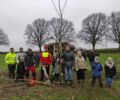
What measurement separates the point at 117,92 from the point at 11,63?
5.78 metres

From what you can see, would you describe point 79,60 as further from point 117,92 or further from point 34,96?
point 34,96

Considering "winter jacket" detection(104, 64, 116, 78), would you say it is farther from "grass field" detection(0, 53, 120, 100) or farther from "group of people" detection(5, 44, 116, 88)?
"grass field" detection(0, 53, 120, 100)

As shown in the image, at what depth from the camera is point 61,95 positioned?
45.7 ft

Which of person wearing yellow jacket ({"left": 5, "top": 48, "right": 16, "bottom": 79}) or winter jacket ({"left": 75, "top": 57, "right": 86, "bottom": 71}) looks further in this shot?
person wearing yellow jacket ({"left": 5, "top": 48, "right": 16, "bottom": 79})

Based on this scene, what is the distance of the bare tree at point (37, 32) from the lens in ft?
280

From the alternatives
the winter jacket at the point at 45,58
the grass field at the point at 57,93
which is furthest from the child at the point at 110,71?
the winter jacket at the point at 45,58

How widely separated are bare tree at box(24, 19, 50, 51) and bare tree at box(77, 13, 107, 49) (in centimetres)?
1079

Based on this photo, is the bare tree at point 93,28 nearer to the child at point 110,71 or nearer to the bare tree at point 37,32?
the bare tree at point 37,32

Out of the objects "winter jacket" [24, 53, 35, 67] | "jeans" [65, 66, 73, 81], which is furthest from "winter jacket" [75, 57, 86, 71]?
"winter jacket" [24, 53, 35, 67]

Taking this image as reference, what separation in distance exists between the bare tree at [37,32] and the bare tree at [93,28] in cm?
1079

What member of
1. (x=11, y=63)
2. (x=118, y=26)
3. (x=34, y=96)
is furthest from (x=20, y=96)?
(x=118, y=26)

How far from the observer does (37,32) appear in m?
87.2

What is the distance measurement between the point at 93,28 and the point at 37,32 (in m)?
15.8

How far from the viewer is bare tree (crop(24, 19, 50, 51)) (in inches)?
3359
